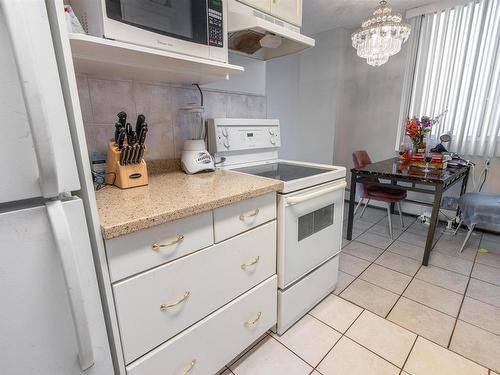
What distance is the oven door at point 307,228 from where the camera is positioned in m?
1.29

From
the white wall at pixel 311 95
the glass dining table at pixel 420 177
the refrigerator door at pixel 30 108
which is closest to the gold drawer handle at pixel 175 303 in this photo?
the refrigerator door at pixel 30 108

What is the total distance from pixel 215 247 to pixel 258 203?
0.29 metres

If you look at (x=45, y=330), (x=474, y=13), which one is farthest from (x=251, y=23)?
(x=474, y=13)

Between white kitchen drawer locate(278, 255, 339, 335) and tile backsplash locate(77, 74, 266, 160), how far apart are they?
1.06 meters

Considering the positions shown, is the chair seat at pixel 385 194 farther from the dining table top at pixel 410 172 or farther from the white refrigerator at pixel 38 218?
the white refrigerator at pixel 38 218

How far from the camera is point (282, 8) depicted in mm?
1444

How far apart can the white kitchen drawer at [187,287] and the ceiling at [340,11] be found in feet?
8.89

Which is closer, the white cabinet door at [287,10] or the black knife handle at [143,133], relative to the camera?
the black knife handle at [143,133]

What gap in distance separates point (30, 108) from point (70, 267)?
37 centimetres

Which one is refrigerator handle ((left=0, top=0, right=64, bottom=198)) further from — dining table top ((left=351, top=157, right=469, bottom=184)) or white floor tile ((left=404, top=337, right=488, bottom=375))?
dining table top ((left=351, top=157, right=469, bottom=184))

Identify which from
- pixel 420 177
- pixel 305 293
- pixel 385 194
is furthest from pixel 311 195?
pixel 385 194

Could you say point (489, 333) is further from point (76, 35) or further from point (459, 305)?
point (76, 35)

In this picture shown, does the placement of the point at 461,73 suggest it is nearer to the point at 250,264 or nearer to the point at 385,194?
the point at 385,194

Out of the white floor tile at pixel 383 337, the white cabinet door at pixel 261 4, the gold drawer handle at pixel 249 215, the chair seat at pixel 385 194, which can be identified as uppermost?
the white cabinet door at pixel 261 4
